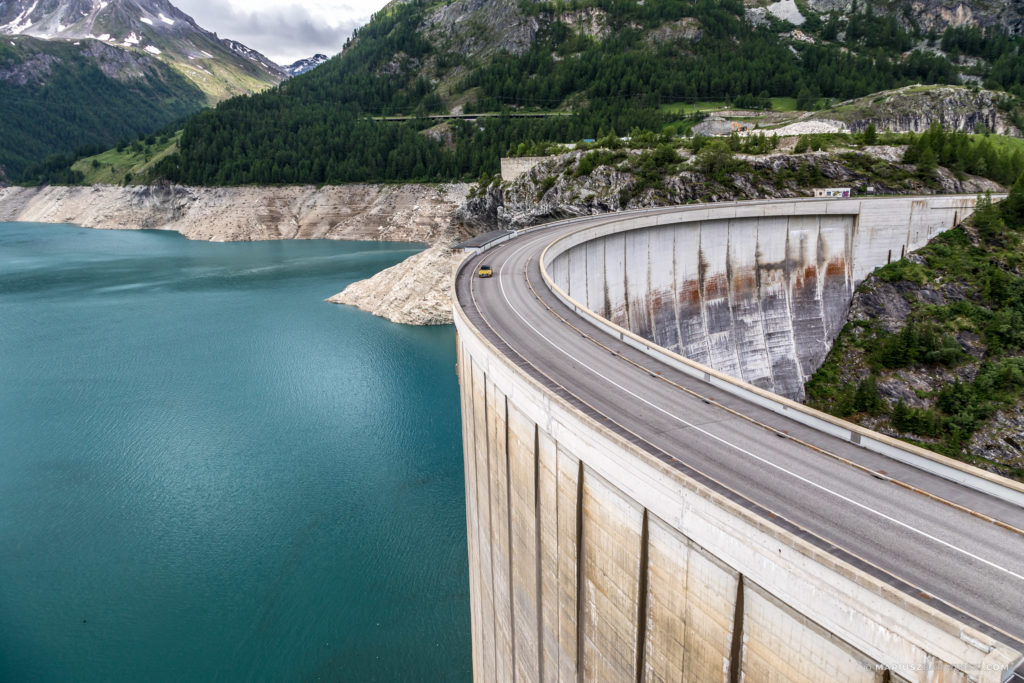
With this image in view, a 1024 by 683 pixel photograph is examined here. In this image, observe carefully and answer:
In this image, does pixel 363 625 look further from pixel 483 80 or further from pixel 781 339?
pixel 483 80

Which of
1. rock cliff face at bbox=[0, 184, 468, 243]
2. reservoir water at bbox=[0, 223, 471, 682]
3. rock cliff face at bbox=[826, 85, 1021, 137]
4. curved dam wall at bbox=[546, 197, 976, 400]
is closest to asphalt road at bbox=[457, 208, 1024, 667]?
reservoir water at bbox=[0, 223, 471, 682]

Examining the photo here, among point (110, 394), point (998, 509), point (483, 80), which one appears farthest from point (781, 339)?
point (483, 80)

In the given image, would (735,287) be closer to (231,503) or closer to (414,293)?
(414,293)

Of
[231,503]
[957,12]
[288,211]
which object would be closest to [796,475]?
[231,503]

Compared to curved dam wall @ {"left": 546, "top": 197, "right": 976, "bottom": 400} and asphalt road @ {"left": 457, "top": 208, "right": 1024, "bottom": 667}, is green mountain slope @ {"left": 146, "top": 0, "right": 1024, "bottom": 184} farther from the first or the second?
asphalt road @ {"left": 457, "top": 208, "right": 1024, "bottom": 667}

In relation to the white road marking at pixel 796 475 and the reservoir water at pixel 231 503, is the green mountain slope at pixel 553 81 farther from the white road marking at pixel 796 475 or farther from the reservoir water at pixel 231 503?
the white road marking at pixel 796 475

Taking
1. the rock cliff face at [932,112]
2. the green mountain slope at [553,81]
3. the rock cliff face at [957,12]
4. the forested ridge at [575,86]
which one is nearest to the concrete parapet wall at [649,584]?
the rock cliff face at [932,112]
